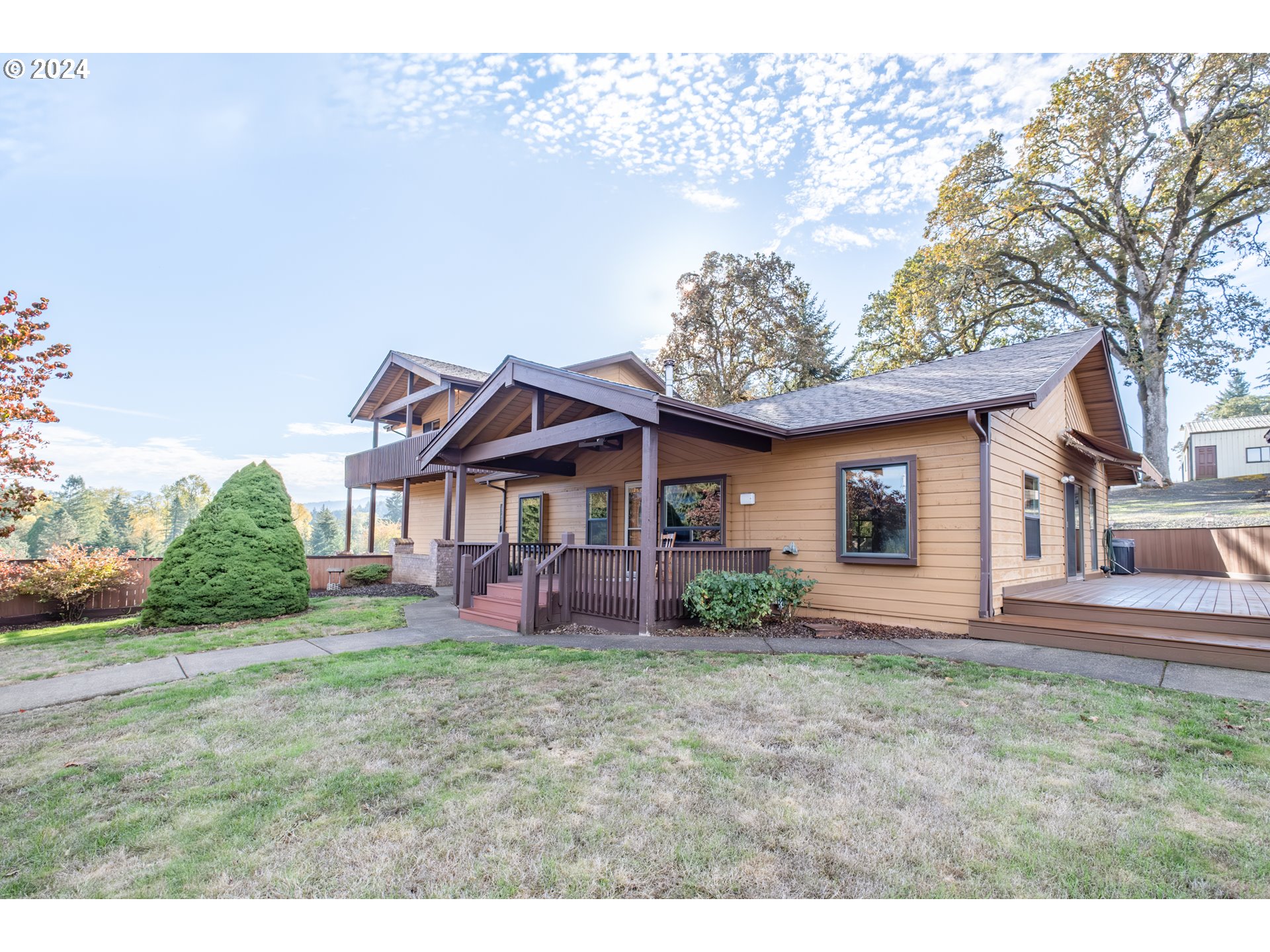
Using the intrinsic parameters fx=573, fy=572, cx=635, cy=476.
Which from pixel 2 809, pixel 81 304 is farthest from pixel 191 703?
pixel 81 304

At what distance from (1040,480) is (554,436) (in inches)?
294

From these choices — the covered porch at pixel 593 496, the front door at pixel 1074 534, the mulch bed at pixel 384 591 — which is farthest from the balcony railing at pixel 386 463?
the front door at pixel 1074 534

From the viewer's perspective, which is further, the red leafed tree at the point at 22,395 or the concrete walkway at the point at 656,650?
the red leafed tree at the point at 22,395

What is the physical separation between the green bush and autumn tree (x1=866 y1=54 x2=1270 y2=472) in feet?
68.5

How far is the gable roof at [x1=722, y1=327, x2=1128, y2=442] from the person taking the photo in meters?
6.79

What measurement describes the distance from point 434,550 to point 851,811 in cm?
1238

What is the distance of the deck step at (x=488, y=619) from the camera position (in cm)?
761

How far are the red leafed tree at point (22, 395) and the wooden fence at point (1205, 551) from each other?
22071 mm

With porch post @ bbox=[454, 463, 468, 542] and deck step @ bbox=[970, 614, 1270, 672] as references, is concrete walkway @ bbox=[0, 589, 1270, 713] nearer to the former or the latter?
deck step @ bbox=[970, 614, 1270, 672]

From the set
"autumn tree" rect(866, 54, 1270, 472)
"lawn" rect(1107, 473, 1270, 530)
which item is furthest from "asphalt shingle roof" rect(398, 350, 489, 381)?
"lawn" rect(1107, 473, 1270, 530)

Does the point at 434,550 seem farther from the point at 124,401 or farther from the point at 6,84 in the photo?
the point at 124,401

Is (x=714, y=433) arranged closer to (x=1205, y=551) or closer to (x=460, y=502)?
(x=460, y=502)

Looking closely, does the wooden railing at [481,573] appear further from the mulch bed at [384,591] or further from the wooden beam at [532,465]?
the mulch bed at [384,591]

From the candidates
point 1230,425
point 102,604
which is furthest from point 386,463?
point 1230,425
